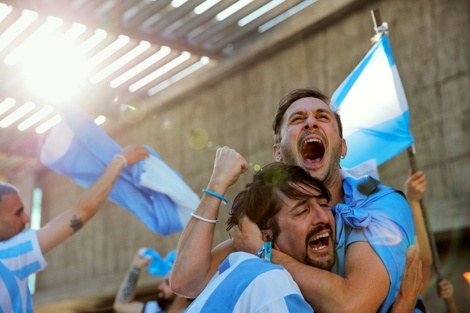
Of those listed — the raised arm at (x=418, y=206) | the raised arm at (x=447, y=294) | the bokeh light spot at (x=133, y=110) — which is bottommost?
the raised arm at (x=447, y=294)

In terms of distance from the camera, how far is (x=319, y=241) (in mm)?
2436

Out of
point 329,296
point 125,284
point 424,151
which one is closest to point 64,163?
point 125,284

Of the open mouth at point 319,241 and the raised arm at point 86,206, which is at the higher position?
the raised arm at point 86,206

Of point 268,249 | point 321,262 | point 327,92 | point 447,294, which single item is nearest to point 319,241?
point 321,262

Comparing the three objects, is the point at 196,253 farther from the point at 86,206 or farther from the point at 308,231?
the point at 86,206

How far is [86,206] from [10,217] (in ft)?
1.86

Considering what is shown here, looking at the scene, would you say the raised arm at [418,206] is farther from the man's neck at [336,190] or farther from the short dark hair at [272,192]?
the short dark hair at [272,192]

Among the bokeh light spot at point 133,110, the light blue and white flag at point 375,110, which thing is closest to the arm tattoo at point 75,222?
the light blue and white flag at point 375,110

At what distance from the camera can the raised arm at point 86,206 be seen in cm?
395

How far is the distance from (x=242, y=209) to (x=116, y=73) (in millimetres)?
8820

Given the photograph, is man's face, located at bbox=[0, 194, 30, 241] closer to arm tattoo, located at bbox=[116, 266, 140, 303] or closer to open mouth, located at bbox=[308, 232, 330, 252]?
open mouth, located at bbox=[308, 232, 330, 252]

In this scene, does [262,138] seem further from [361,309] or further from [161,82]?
[361,309]

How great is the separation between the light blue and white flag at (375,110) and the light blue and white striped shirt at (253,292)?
7.29 ft

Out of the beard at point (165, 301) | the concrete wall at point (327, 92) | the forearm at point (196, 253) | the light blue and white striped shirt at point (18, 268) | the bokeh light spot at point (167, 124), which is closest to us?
the forearm at point (196, 253)
